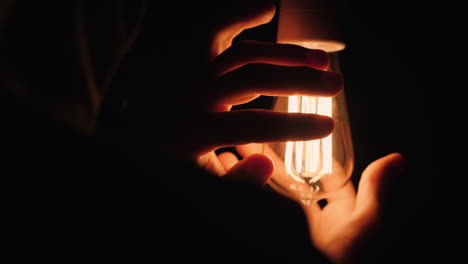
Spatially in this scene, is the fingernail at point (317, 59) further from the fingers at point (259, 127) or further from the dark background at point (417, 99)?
the dark background at point (417, 99)

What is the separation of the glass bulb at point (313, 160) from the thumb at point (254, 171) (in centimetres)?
5

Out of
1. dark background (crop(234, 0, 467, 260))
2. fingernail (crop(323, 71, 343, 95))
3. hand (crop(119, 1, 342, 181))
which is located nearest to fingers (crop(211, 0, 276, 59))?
hand (crop(119, 1, 342, 181))

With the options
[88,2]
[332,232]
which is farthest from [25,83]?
[332,232]

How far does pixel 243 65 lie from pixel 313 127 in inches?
4.0

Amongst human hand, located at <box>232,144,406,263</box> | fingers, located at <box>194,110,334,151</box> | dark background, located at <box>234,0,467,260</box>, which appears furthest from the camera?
dark background, located at <box>234,0,467,260</box>

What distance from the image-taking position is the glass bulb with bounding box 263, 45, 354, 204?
0.46 metres

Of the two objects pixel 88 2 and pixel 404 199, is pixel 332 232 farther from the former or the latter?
pixel 88 2

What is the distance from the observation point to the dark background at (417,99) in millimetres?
618

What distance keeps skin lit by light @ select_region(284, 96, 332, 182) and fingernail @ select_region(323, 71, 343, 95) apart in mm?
74

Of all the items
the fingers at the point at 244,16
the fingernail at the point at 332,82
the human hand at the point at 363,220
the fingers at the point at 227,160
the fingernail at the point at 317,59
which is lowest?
the human hand at the point at 363,220

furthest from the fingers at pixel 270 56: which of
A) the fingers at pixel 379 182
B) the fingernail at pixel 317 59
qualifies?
the fingers at pixel 379 182

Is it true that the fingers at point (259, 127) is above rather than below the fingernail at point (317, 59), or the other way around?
below

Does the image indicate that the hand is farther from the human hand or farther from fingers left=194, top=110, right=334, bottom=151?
the human hand

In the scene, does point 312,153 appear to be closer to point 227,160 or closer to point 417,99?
point 227,160
